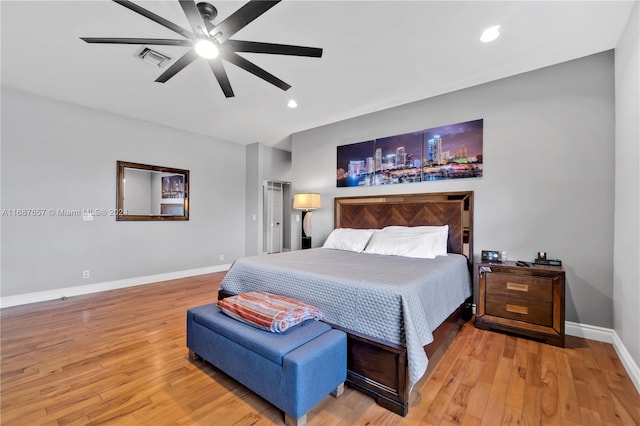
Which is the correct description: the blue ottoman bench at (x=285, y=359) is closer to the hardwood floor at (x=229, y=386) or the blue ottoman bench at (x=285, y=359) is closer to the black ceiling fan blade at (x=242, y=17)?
the hardwood floor at (x=229, y=386)

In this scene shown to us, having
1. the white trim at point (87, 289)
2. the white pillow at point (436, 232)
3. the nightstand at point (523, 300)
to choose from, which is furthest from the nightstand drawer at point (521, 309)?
the white trim at point (87, 289)

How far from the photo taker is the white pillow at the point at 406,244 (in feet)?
10.3

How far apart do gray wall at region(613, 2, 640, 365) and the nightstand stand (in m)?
0.40

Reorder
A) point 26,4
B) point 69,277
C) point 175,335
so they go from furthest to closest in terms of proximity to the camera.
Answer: point 69,277, point 175,335, point 26,4

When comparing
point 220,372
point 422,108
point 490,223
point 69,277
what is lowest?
point 220,372

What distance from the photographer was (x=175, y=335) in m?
2.72

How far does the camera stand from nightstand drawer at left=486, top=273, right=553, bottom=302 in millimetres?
2583

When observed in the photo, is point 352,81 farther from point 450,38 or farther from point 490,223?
point 490,223

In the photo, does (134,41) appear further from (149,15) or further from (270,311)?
(270,311)

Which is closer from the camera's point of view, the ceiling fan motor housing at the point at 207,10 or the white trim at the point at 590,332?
the ceiling fan motor housing at the point at 207,10

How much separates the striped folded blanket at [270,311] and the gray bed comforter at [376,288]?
0.16 meters

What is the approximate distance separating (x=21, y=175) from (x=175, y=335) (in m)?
3.13

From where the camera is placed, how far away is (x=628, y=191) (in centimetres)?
221

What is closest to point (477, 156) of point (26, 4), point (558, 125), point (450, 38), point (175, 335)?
point (558, 125)
